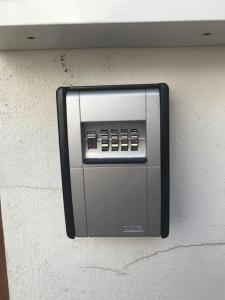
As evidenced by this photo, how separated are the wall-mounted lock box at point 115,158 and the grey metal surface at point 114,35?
12 cm

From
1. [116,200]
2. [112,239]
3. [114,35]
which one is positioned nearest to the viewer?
[114,35]

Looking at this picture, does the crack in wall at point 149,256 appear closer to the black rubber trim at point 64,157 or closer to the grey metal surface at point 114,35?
the black rubber trim at point 64,157

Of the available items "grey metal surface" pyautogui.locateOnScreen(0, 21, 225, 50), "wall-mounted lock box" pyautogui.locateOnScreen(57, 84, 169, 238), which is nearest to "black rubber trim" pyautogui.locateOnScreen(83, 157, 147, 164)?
"wall-mounted lock box" pyautogui.locateOnScreen(57, 84, 169, 238)

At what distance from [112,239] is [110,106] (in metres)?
0.46

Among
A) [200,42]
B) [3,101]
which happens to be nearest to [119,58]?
[200,42]

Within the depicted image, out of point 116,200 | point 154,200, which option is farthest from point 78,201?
point 154,200

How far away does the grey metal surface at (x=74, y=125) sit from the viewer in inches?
32.2

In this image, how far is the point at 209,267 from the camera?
1054mm

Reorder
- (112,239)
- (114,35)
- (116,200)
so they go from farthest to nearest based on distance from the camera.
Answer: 1. (112,239)
2. (116,200)
3. (114,35)

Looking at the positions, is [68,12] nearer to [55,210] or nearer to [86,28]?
[86,28]

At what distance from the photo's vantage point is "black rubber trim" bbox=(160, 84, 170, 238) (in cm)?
81

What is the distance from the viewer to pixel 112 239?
105cm

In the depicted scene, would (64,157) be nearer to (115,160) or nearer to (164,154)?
(115,160)

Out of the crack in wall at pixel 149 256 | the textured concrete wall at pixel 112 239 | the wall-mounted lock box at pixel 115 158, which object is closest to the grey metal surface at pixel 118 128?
the wall-mounted lock box at pixel 115 158
